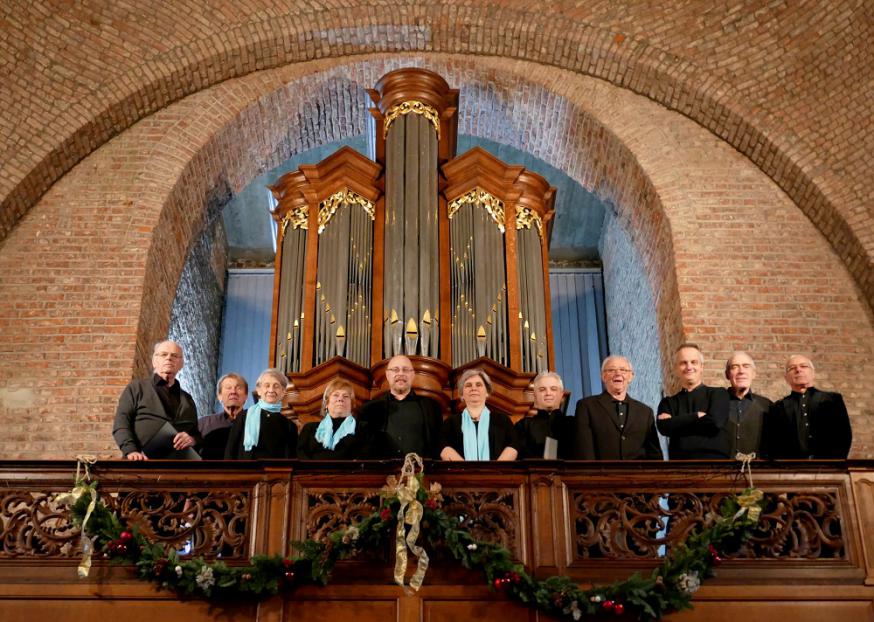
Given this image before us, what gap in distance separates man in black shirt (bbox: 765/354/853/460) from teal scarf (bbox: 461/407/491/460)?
5.56 feet

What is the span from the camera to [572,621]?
20.3ft

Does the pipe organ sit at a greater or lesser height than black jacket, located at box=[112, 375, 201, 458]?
greater

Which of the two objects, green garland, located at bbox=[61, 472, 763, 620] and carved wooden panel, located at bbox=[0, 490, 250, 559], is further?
carved wooden panel, located at bbox=[0, 490, 250, 559]

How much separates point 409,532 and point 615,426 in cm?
153

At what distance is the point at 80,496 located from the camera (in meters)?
6.36

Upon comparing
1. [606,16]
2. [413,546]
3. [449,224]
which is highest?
[606,16]

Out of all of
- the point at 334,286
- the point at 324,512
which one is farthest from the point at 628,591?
the point at 334,286

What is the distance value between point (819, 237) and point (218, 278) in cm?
710

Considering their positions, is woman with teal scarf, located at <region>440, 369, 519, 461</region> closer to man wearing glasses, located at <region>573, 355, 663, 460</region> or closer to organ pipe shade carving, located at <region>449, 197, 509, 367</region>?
man wearing glasses, located at <region>573, 355, 663, 460</region>

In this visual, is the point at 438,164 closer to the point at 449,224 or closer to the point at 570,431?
the point at 449,224

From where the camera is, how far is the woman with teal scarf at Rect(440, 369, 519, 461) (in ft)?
22.8

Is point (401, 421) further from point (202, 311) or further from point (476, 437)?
Answer: point (202, 311)

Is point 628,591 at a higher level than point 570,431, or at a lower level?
lower

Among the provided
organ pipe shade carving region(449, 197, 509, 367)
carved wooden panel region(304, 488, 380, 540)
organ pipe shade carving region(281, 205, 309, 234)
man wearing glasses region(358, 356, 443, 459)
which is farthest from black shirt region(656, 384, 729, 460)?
organ pipe shade carving region(281, 205, 309, 234)
